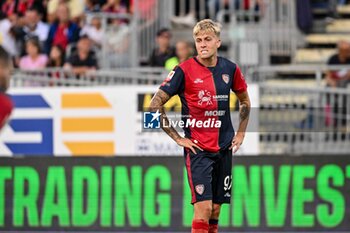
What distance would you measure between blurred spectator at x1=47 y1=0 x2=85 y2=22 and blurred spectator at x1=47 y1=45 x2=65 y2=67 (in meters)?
1.51

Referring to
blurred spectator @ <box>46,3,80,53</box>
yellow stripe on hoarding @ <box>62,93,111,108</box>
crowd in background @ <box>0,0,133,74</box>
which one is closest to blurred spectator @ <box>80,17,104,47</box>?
crowd in background @ <box>0,0,133,74</box>

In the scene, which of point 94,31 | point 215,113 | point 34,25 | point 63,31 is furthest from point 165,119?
point 34,25

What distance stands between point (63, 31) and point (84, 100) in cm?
461

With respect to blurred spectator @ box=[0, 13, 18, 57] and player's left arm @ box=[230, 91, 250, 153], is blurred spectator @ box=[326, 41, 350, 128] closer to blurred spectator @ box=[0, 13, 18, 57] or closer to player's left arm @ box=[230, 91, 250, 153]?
player's left arm @ box=[230, 91, 250, 153]

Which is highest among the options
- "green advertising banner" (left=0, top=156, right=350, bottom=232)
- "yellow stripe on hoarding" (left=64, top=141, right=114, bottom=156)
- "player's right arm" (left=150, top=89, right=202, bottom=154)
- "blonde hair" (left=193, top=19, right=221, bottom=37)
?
"blonde hair" (left=193, top=19, right=221, bottom=37)

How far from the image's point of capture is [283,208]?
13773 millimetres

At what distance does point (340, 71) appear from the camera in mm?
16453

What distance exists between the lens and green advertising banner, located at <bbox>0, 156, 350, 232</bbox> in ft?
45.1

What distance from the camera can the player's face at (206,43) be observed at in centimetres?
993

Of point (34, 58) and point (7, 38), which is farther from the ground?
point (7, 38)

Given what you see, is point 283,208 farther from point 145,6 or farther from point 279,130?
point 145,6

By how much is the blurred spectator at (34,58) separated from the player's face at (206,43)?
7.73 metres

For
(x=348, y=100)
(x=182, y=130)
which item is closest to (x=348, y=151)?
(x=348, y=100)

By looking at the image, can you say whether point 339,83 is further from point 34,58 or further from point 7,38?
point 7,38
